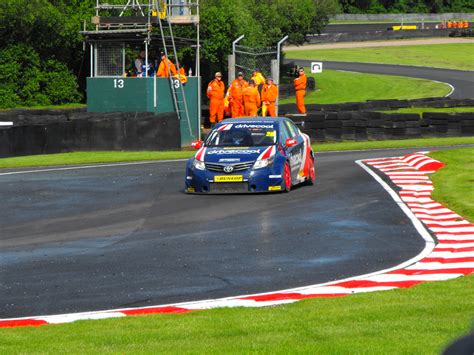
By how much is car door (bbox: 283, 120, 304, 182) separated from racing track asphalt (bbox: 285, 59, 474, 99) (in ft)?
111

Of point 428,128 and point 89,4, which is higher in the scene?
point 89,4

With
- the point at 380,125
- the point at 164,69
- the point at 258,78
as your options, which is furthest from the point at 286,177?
the point at 258,78

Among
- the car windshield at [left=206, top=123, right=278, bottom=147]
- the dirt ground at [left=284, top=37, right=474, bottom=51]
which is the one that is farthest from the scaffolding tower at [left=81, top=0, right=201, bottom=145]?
the dirt ground at [left=284, top=37, right=474, bottom=51]

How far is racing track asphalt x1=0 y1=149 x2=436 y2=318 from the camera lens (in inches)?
457

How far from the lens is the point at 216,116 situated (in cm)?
3606

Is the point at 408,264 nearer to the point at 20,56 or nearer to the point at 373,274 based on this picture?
the point at 373,274

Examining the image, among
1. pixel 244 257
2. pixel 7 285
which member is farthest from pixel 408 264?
pixel 7 285

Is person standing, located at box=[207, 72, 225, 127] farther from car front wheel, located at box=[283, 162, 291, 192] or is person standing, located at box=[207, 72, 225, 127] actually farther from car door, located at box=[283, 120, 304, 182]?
car front wheel, located at box=[283, 162, 291, 192]

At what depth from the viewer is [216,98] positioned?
35.1 metres

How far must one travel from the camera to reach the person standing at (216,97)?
115 feet

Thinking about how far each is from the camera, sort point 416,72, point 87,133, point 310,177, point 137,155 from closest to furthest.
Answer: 1. point 310,177
2. point 137,155
3. point 87,133
4. point 416,72

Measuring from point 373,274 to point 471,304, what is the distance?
2.76 m

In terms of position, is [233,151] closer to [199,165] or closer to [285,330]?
[199,165]

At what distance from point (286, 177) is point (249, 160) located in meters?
0.73
